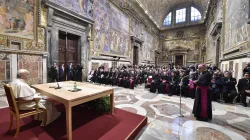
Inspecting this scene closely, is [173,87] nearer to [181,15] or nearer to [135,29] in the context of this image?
[135,29]

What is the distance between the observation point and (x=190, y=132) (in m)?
2.58

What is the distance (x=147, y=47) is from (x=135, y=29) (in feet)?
17.1

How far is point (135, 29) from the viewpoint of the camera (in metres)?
16.0

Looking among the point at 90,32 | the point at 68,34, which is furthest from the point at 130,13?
the point at 68,34

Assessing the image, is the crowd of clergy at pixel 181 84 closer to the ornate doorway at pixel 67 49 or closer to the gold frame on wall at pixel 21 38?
the ornate doorway at pixel 67 49

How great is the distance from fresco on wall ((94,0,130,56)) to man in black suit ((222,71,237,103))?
879cm

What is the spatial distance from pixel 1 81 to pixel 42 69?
1728mm

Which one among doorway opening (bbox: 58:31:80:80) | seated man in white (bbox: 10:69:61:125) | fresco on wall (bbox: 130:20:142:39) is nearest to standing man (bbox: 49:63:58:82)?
doorway opening (bbox: 58:31:80:80)

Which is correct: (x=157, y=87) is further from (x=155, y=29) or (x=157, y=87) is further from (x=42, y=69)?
(x=155, y=29)

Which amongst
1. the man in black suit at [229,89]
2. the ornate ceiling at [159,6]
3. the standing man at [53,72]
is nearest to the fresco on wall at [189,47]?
the ornate ceiling at [159,6]

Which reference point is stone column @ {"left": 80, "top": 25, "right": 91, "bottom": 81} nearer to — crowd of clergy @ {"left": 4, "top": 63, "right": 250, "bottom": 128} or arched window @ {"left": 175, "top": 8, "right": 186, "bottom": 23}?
crowd of clergy @ {"left": 4, "top": 63, "right": 250, "bottom": 128}

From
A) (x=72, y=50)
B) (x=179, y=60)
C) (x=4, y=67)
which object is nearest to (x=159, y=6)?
(x=179, y=60)

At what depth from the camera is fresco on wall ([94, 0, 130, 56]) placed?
9.91m

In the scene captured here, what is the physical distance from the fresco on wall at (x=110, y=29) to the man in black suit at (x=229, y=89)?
879cm
